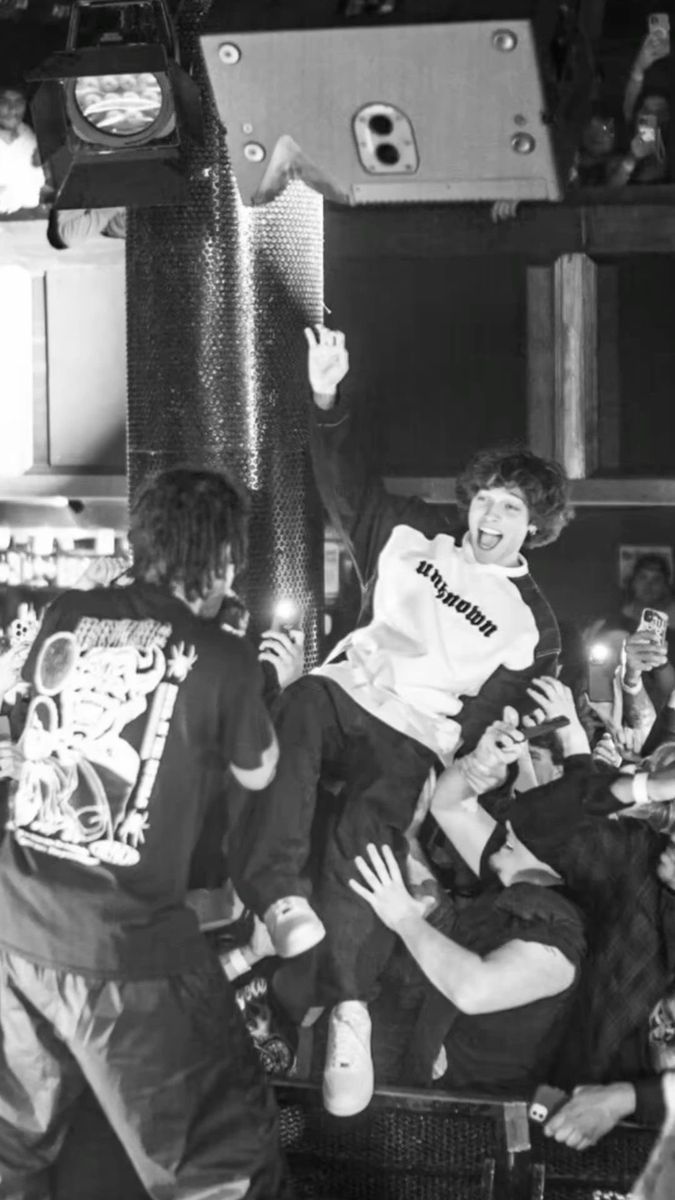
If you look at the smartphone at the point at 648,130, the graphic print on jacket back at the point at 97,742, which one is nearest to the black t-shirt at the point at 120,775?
the graphic print on jacket back at the point at 97,742

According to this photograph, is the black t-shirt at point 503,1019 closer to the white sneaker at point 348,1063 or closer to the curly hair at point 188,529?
the white sneaker at point 348,1063

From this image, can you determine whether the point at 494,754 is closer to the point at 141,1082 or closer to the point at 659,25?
the point at 141,1082

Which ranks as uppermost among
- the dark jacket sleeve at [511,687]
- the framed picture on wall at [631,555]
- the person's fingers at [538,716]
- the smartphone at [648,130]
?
the smartphone at [648,130]

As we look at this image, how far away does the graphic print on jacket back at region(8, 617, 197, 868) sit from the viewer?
11.6ft

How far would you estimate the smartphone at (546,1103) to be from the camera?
3994 mm

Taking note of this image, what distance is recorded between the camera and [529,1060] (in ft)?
13.5

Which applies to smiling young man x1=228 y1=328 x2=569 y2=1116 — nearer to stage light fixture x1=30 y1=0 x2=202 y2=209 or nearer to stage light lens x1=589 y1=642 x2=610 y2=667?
stage light lens x1=589 y1=642 x2=610 y2=667

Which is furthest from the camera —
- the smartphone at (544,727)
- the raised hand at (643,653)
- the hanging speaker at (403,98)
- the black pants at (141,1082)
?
the raised hand at (643,653)

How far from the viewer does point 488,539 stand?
14.0 feet

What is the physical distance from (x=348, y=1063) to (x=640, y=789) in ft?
3.18

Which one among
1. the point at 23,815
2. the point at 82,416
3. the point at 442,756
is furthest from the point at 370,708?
the point at 82,416

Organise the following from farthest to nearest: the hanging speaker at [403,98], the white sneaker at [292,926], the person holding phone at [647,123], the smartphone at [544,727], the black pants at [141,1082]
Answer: the person holding phone at [647,123]
the smartphone at [544,727]
the white sneaker at [292,926]
the hanging speaker at [403,98]
the black pants at [141,1082]

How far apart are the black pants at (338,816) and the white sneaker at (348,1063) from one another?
0.06 meters

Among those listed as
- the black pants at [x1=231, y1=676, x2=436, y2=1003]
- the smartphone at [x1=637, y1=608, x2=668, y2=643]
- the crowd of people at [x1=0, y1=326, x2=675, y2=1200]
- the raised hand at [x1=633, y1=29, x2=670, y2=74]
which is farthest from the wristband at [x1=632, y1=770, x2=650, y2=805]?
the raised hand at [x1=633, y1=29, x2=670, y2=74]
